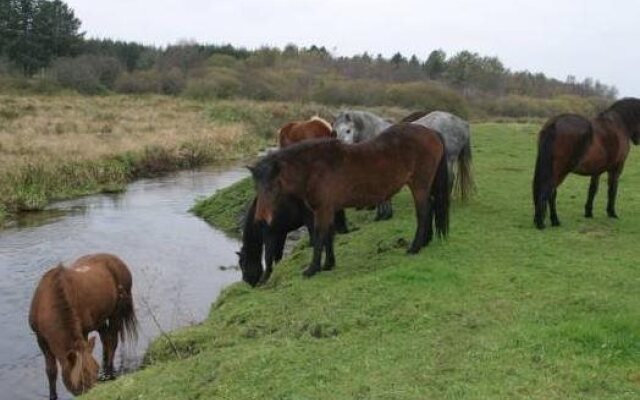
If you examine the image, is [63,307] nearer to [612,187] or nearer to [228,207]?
[612,187]

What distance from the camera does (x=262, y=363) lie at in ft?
19.0

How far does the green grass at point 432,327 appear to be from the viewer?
517cm

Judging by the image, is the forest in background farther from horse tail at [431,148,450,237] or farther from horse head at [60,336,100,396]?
horse head at [60,336,100,396]

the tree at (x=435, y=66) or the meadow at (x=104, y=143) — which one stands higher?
the tree at (x=435, y=66)

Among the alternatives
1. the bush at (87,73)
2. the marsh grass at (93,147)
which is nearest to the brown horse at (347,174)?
the marsh grass at (93,147)

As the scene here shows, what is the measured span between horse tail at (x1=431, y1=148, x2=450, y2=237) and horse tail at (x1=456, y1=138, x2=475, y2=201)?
2.68 metres

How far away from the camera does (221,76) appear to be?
61844 mm

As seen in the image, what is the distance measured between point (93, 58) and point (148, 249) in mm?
54822

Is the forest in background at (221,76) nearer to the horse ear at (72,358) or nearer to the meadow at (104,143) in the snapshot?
the meadow at (104,143)

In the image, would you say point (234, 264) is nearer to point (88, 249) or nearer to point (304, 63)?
point (88, 249)

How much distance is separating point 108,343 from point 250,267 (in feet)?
7.50

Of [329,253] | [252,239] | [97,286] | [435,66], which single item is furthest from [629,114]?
[435,66]

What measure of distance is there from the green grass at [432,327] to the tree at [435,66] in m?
81.9

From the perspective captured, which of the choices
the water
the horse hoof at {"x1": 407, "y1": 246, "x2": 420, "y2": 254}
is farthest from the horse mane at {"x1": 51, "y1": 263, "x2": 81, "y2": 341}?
the horse hoof at {"x1": 407, "y1": 246, "x2": 420, "y2": 254}
